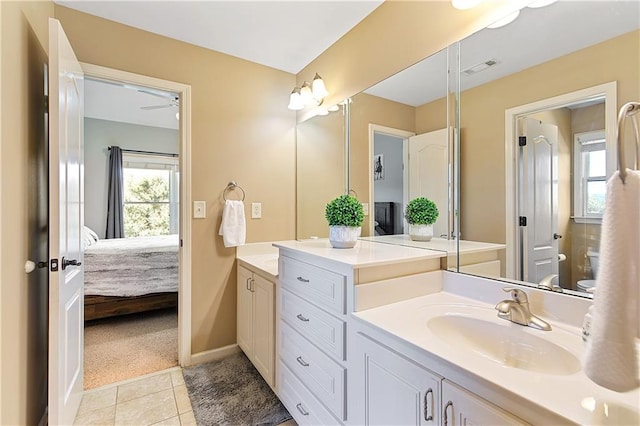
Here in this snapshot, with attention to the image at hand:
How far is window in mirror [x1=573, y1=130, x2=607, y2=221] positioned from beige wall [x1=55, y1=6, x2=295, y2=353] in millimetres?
2009

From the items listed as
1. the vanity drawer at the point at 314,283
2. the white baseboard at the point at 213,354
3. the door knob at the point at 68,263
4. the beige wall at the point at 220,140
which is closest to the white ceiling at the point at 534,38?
the vanity drawer at the point at 314,283

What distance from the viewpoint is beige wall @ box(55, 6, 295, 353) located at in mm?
2053

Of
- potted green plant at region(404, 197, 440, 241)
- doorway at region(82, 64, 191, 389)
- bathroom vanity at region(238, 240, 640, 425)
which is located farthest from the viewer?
doorway at region(82, 64, 191, 389)

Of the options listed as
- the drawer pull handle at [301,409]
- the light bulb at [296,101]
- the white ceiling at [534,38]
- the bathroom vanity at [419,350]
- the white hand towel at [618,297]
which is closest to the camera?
the white hand towel at [618,297]

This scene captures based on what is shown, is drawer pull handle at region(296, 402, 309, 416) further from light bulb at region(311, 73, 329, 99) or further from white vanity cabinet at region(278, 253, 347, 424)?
light bulb at region(311, 73, 329, 99)

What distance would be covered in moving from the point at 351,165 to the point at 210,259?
131 cm

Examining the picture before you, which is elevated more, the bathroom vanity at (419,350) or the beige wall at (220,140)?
the beige wall at (220,140)

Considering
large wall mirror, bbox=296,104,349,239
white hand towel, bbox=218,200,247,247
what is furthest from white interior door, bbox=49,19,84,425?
large wall mirror, bbox=296,104,349,239

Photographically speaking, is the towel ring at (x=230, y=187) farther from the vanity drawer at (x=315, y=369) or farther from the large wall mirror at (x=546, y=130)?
the large wall mirror at (x=546, y=130)

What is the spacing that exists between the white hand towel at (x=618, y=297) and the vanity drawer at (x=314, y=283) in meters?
0.78

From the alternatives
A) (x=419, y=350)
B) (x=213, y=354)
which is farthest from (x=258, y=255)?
(x=419, y=350)

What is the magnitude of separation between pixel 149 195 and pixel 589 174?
5.67 metres

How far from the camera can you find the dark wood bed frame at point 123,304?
2.84 meters

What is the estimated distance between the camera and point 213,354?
7.48ft
